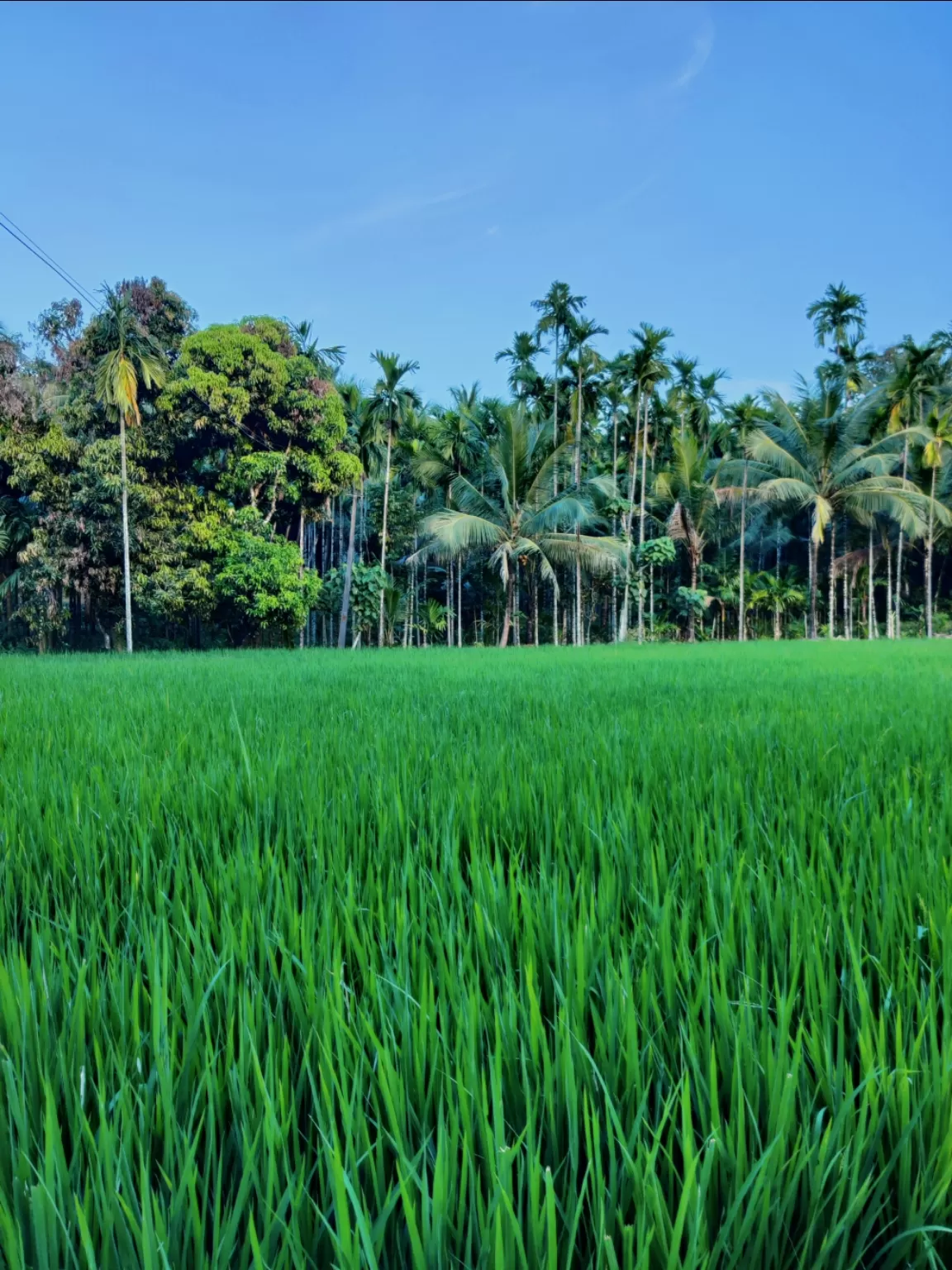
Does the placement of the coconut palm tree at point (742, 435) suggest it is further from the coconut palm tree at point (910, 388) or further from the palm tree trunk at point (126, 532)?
the palm tree trunk at point (126, 532)

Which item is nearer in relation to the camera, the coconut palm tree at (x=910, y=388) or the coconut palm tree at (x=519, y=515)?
the coconut palm tree at (x=519, y=515)

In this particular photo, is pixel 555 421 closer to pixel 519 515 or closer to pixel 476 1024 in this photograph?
pixel 519 515

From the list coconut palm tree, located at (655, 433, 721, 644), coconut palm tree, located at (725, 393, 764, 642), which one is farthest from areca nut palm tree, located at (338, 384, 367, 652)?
coconut palm tree, located at (725, 393, 764, 642)

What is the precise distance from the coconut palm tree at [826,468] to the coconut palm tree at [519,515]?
6.38 meters

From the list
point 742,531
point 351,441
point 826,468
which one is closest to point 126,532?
point 351,441

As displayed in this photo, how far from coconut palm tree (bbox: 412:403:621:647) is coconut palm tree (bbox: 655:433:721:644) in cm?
499

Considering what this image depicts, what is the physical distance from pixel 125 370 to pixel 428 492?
43.2 feet

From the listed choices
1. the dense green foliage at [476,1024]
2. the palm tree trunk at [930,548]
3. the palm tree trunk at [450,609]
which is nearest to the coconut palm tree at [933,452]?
the palm tree trunk at [930,548]

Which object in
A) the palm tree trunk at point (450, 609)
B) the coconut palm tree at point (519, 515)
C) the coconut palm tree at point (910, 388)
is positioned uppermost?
the coconut palm tree at point (910, 388)

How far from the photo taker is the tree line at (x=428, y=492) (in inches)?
669

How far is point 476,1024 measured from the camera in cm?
70

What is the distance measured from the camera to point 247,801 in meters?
1.91

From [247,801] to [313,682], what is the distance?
15.2 ft

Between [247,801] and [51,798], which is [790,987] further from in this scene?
[51,798]
